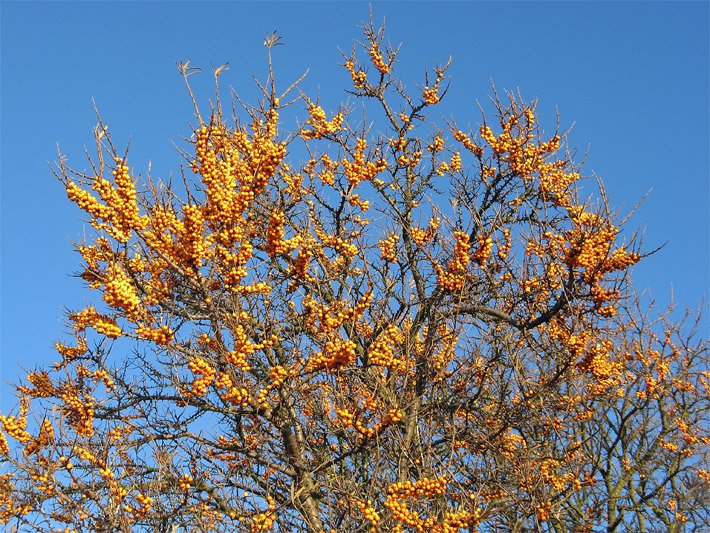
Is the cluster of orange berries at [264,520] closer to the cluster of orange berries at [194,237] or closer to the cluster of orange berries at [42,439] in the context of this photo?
the cluster of orange berries at [42,439]

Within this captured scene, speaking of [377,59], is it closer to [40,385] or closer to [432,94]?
[432,94]

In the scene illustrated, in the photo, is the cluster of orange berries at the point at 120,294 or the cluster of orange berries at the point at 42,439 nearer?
the cluster of orange berries at the point at 120,294

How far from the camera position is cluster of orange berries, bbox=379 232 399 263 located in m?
9.58

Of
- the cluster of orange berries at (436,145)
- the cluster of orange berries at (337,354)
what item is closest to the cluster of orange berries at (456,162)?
the cluster of orange berries at (436,145)

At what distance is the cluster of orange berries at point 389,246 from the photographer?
9.58 m

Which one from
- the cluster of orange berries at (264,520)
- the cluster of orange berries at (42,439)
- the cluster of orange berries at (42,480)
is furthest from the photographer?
the cluster of orange berries at (42,439)

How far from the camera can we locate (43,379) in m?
8.48

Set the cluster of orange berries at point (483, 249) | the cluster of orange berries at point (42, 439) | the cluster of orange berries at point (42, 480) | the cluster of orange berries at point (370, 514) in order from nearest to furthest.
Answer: the cluster of orange berries at point (370, 514), the cluster of orange berries at point (42, 480), the cluster of orange berries at point (42, 439), the cluster of orange berries at point (483, 249)

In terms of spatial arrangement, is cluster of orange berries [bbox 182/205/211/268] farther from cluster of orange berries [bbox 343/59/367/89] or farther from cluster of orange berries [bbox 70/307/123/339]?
cluster of orange berries [bbox 343/59/367/89]

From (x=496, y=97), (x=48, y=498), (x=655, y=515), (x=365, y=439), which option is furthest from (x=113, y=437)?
(x=655, y=515)

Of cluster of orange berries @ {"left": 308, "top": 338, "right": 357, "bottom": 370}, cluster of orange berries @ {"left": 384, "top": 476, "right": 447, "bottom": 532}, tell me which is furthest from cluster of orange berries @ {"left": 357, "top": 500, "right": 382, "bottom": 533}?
cluster of orange berries @ {"left": 308, "top": 338, "right": 357, "bottom": 370}

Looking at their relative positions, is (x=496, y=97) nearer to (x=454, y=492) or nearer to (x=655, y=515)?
(x=454, y=492)

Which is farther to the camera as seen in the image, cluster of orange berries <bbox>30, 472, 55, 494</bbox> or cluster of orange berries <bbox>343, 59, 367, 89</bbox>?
cluster of orange berries <bbox>343, 59, 367, 89</bbox>

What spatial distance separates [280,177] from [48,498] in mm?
5080
